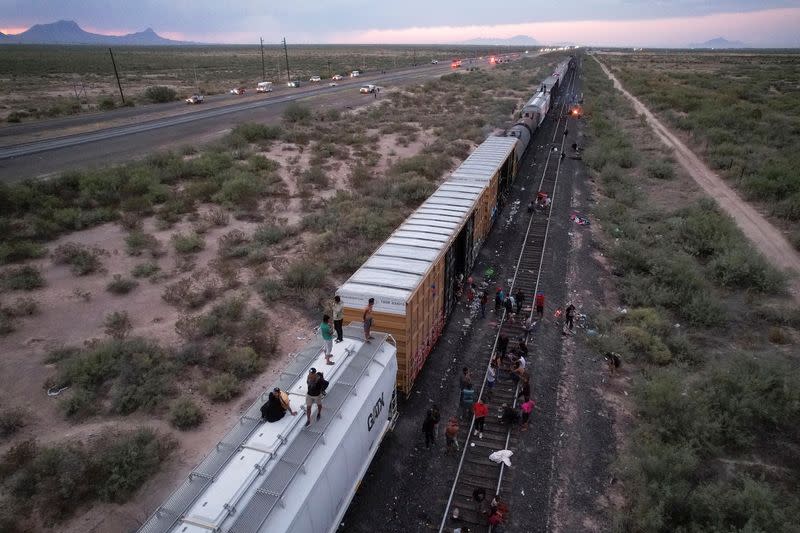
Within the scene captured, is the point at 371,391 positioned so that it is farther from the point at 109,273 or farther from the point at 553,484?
the point at 109,273

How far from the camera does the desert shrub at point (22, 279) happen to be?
694 inches

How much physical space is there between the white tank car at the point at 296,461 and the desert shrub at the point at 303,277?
27.1ft

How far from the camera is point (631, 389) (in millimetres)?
13055

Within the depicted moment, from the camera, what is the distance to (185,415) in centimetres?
1174

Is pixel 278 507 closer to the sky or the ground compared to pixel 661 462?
closer to the sky

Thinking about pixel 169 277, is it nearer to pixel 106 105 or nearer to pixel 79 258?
pixel 79 258

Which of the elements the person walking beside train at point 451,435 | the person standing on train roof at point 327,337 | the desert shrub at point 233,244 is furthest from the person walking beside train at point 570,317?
the desert shrub at point 233,244

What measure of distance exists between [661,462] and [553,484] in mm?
2386

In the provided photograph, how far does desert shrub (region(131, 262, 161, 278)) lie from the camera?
19047 millimetres

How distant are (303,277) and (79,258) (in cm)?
1028

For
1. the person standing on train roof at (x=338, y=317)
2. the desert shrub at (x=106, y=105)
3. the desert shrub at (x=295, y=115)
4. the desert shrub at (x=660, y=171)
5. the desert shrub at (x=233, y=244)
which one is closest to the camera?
the person standing on train roof at (x=338, y=317)

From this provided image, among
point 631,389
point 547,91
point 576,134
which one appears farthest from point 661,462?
point 547,91

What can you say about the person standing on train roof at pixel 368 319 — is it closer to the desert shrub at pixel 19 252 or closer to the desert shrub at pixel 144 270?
the desert shrub at pixel 144 270

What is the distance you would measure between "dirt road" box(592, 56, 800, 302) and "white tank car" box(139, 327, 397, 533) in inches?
730
